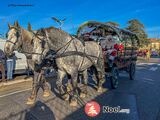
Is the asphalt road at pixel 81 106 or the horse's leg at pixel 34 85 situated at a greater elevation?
the horse's leg at pixel 34 85

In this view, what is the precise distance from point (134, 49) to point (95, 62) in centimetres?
489

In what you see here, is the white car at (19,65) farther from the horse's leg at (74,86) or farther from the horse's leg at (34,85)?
the horse's leg at (74,86)

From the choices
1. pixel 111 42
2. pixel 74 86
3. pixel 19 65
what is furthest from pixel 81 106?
pixel 19 65

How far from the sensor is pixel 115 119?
574 centimetres

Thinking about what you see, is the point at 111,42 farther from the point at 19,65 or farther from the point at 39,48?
the point at 19,65

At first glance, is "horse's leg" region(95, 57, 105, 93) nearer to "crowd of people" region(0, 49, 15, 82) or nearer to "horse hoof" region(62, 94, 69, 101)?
"horse hoof" region(62, 94, 69, 101)

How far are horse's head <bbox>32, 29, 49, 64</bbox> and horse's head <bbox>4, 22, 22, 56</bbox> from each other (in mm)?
468

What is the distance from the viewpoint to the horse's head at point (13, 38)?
6.57 meters

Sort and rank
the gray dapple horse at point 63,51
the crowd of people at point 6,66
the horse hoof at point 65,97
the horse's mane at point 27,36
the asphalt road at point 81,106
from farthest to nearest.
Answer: the crowd of people at point 6,66 → the horse hoof at point 65,97 → the horse's mane at point 27,36 → the gray dapple horse at point 63,51 → the asphalt road at point 81,106

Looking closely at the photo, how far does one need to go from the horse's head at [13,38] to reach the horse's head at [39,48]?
468 millimetres

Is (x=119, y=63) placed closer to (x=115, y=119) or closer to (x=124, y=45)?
(x=124, y=45)

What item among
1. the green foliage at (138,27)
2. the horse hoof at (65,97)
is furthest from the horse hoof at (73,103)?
the green foliage at (138,27)

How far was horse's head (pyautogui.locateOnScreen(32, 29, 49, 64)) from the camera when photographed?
261 inches

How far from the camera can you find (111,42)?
10.2 m
